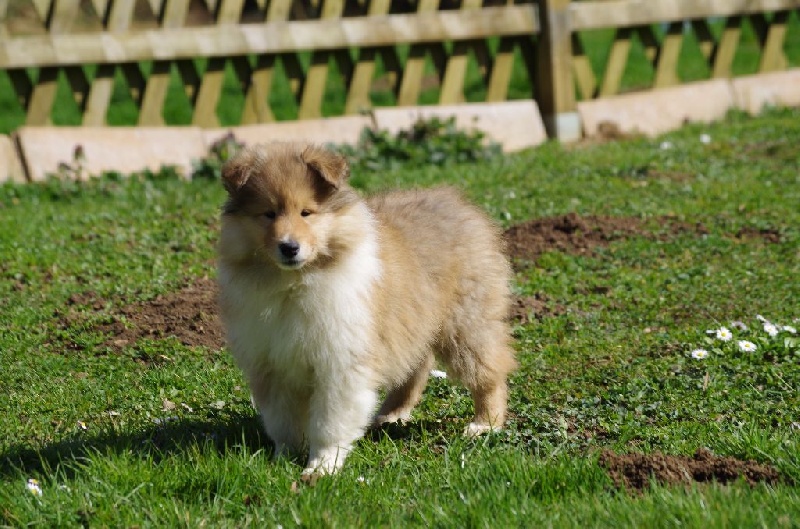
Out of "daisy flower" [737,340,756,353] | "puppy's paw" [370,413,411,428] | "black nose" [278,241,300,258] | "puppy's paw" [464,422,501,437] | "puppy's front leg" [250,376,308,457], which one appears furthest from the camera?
"daisy flower" [737,340,756,353]

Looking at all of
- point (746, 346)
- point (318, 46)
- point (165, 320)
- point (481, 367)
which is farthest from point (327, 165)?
point (318, 46)

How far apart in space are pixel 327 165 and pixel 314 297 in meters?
0.55

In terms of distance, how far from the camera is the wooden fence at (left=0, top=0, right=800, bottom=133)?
10234mm

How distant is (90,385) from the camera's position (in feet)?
18.9

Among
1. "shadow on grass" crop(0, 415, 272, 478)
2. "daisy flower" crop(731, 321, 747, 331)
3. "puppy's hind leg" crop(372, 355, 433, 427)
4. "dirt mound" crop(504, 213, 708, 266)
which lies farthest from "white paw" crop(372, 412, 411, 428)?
"dirt mound" crop(504, 213, 708, 266)

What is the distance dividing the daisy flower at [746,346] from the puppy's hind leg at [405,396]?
172 centimetres

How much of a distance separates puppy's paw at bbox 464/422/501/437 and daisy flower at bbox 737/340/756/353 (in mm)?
1640

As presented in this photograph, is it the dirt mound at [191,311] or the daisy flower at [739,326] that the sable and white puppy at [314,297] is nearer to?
the dirt mound at [191,311]

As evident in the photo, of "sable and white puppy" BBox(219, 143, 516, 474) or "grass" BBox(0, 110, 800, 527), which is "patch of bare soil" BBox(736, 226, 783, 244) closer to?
"grass" BBox(0, 110, 800, 527)

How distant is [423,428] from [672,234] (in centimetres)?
370

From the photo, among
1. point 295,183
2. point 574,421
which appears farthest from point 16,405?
point 574,421

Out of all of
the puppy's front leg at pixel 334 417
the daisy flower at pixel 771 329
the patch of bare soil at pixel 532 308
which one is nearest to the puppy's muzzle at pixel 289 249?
the puppy's front leg at pixel 334 417

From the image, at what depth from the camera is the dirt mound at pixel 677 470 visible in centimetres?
428

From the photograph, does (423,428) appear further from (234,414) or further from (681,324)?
(681,324)
